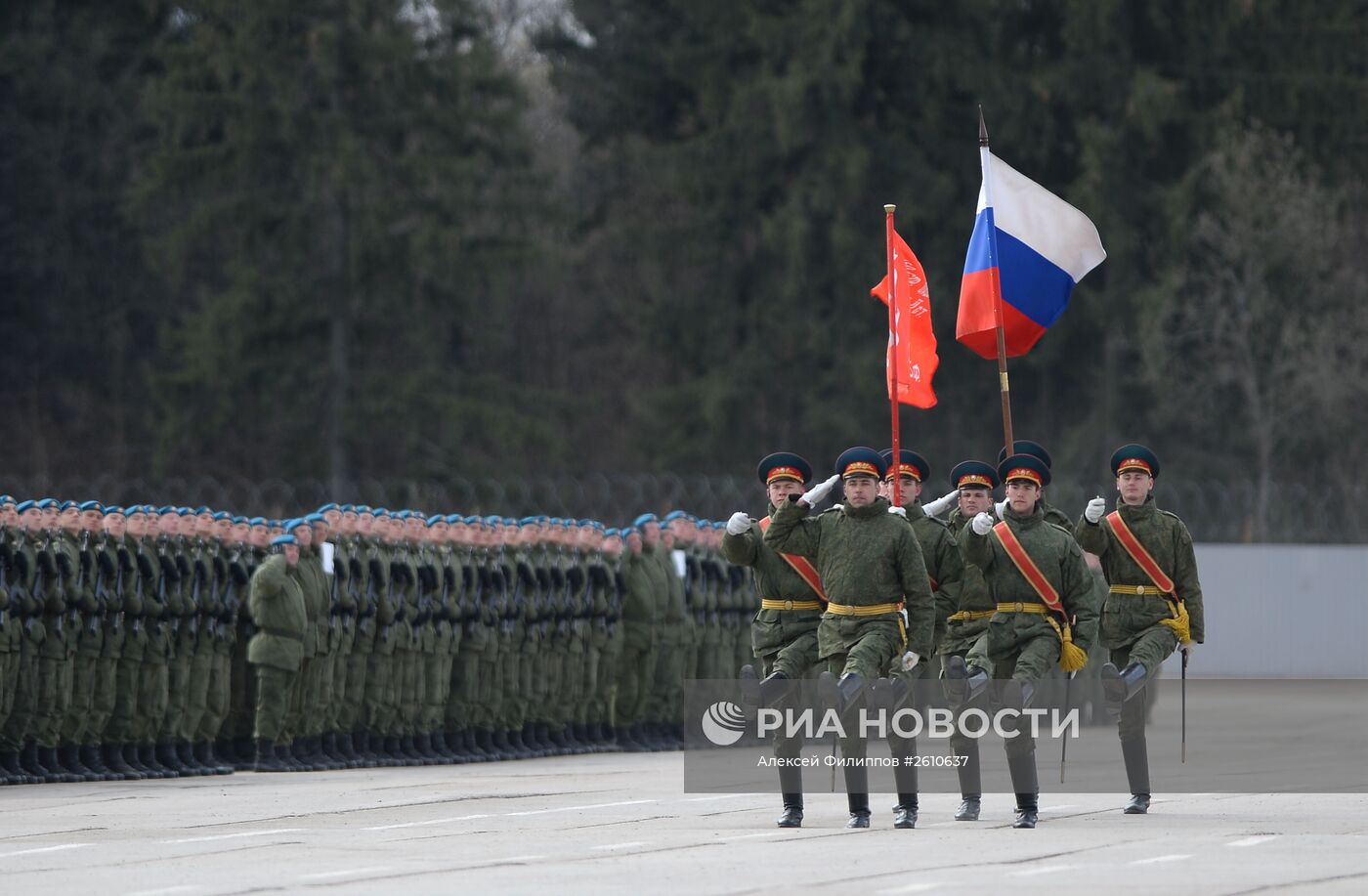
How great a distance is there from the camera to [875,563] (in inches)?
492

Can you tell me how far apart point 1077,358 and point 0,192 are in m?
19.8

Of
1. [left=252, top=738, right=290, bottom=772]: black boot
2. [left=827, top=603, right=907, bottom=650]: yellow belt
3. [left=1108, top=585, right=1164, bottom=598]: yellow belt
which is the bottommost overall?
[left=252, top=738, right=290, bottom=772]: black boot

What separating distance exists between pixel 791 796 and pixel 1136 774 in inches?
80.6

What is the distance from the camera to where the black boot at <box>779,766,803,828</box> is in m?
12.8

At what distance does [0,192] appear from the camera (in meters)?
44.9

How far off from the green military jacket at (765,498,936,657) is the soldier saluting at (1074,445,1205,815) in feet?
4.04

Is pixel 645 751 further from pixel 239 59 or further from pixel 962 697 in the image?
pixel 239 59

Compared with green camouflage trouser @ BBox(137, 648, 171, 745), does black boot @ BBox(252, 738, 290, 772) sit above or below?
below

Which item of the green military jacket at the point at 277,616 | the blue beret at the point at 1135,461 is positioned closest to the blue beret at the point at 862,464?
the blue beret at the point at 1135,461

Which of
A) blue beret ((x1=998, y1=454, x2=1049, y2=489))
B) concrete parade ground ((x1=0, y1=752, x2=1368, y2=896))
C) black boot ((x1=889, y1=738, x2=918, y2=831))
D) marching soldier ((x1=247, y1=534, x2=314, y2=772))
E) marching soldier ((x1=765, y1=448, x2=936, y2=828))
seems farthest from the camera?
marching soldier ((x1=247, y1=534, x2=314, y2=772))

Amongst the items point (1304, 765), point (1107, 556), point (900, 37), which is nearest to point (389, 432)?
point (900, 37)

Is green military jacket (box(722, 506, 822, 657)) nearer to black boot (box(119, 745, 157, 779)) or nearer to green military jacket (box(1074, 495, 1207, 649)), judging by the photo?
green military jacket (box(1074, 495, 1207, 649))

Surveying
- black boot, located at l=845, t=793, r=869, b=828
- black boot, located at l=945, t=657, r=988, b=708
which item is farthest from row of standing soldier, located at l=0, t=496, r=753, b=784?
black boot, located at l=945, t=657, r=988, b=708

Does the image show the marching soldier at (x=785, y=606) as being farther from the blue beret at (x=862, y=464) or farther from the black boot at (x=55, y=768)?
the black boot at (x=55, y=768)
